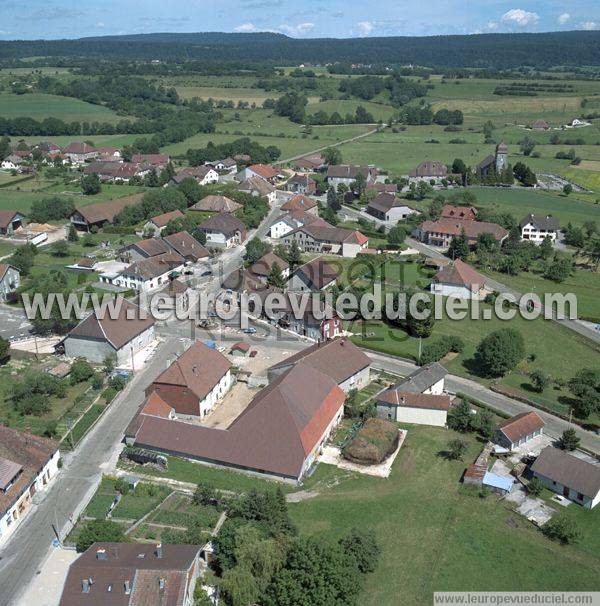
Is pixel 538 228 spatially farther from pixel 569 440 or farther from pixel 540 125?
pixel 540 125

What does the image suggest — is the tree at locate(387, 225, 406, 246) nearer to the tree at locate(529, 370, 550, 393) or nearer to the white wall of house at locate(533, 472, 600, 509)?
the tree at locate(529, 370, 550, 393)

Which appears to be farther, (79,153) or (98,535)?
(79,153)

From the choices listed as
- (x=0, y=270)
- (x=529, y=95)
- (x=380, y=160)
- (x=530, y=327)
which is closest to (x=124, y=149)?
(x=380, y=160)

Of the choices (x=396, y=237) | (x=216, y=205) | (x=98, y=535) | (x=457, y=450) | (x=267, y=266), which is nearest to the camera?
(x=98, y=535)

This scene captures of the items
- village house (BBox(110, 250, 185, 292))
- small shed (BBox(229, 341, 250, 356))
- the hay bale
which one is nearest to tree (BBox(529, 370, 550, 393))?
the hay bale

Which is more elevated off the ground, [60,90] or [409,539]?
[60,90]

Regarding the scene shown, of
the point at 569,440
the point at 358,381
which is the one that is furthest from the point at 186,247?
the point at 569,440

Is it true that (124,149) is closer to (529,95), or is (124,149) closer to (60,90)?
(60,90)
